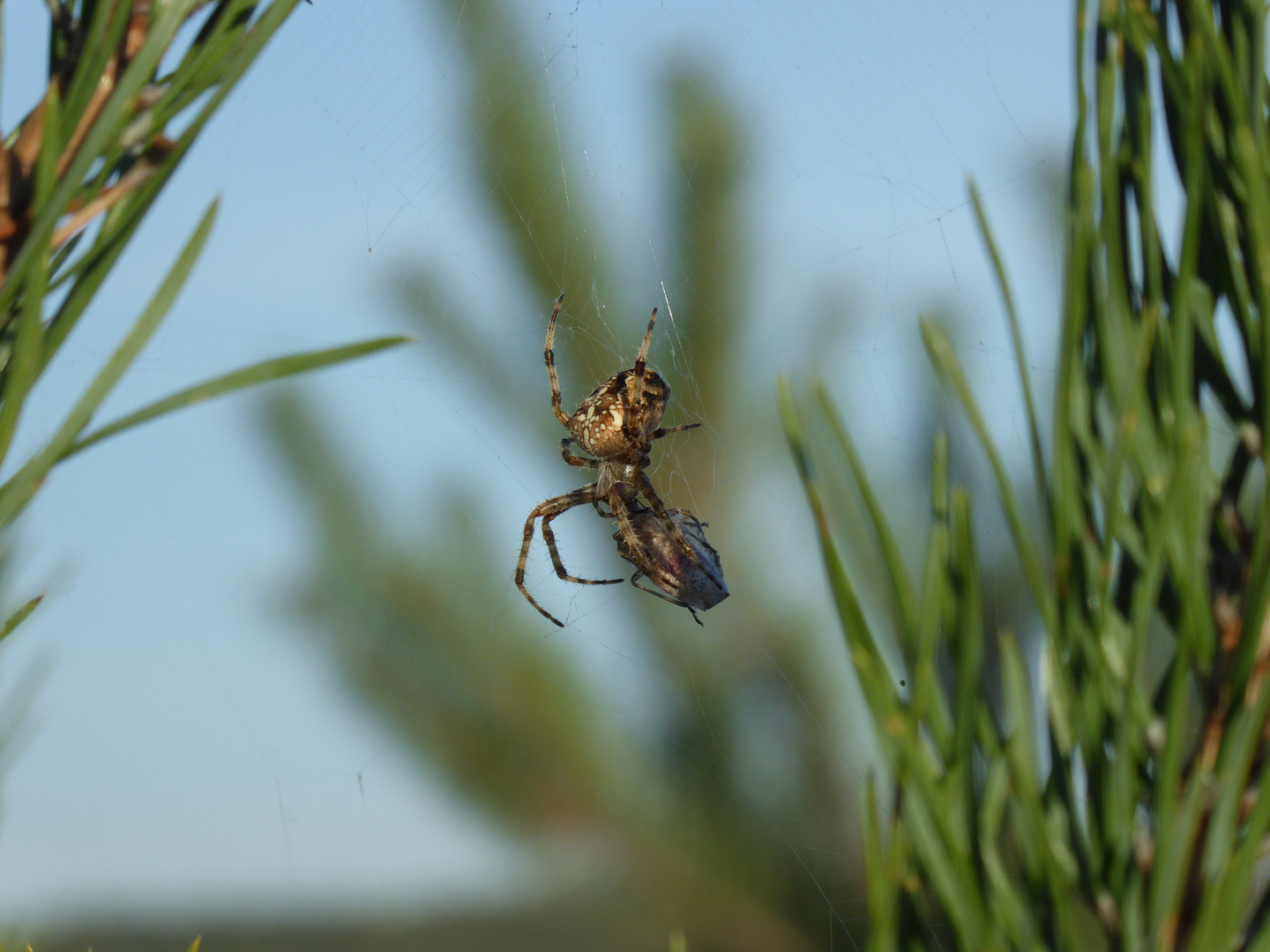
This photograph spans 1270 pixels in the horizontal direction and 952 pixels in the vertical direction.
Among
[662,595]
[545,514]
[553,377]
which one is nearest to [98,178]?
[662,595]

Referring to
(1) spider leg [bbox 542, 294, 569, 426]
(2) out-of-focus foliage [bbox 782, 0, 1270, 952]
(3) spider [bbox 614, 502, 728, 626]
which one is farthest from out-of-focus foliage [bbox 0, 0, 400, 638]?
(1) spider leg [bbox 542, 294, 569, 426]

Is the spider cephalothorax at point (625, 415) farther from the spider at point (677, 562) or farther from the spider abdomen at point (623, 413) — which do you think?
the spider at point (677, 562)

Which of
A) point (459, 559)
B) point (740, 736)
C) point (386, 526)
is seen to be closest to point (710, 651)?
point (740, 736)

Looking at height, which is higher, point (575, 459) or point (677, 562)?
point (575, 459)

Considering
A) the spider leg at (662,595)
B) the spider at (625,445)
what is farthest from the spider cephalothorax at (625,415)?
the spider leg at (662,595)

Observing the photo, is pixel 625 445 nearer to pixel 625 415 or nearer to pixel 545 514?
pixel 625 415

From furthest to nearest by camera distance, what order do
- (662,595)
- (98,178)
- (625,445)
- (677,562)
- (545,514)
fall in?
(545,514), (625,445), (662,595), (677,562), (98,178)

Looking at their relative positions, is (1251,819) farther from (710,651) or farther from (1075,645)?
A: (710,651)
